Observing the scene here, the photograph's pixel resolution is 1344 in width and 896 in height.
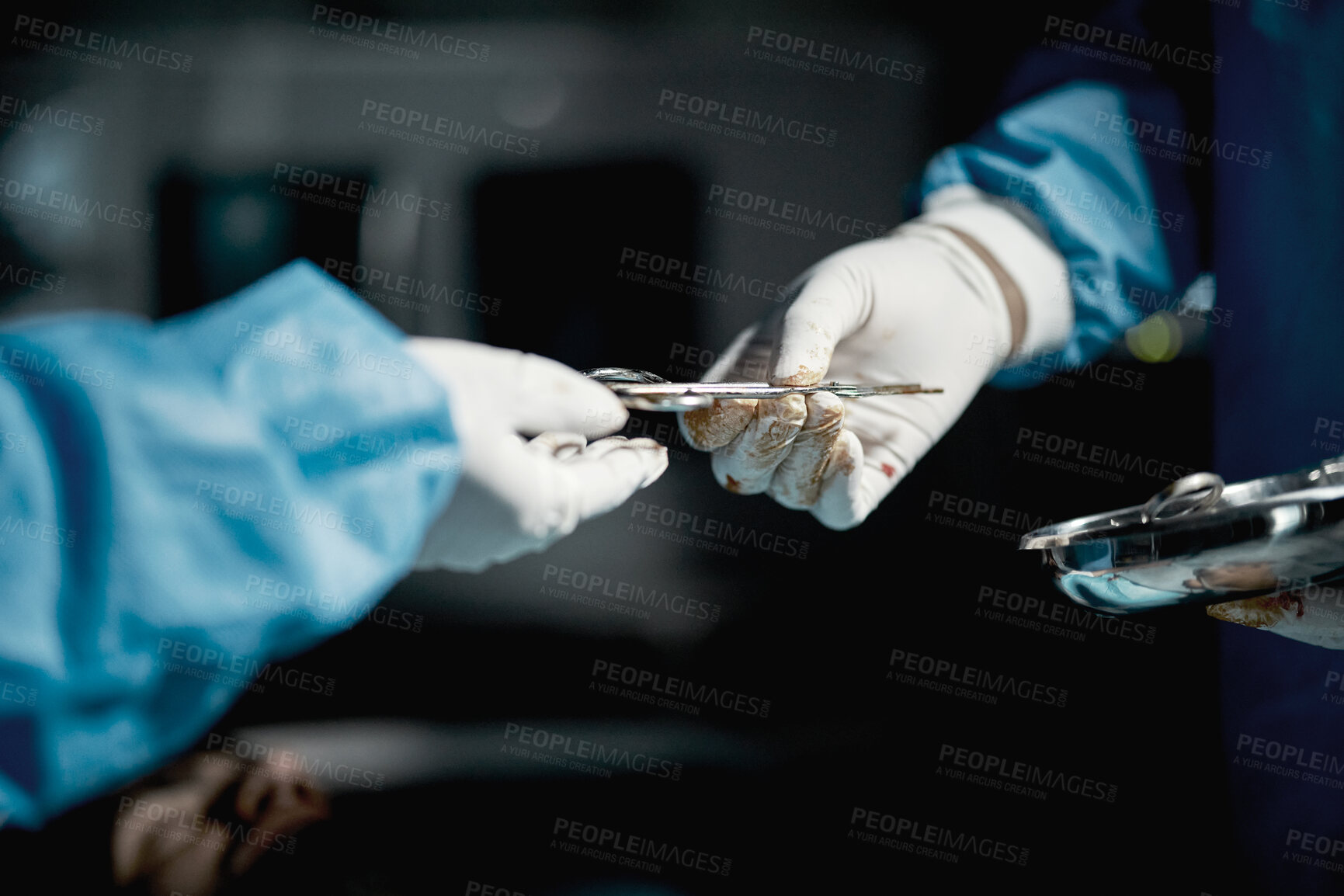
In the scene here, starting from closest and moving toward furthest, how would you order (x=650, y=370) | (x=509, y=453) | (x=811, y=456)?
1. (x=509, y=453)
2. (x=811, y=456)
3. (x=650, y=370)

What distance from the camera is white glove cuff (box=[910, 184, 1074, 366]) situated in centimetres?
96

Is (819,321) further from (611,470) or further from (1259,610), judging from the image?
(1259,610)

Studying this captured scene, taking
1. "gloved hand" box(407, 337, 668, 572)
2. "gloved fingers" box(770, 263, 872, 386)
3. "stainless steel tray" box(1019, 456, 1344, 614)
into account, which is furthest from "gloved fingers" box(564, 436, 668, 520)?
"stainless steel tray" box(1019, 456, 1344, 614)

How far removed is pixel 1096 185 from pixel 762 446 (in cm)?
63

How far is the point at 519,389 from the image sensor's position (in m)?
0.52

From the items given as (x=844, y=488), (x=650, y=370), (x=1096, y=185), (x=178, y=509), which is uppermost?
(x=1096, y=185)

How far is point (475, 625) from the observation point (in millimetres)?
1114

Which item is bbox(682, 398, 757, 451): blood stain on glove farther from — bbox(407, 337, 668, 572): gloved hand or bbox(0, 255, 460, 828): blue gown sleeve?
bbox(0, 255, 460, 828): blue gown sleeve

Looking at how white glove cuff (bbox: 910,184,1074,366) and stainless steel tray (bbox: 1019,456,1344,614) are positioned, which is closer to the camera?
stainless steel tray (bbox: 1019,456,1344,614)

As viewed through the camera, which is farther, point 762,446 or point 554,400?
point 762,446

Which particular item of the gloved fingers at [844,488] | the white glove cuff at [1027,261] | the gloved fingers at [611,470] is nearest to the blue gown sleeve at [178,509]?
the gloved fingers at [611,470]

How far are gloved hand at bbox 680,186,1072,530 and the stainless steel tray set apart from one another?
0.73 feet

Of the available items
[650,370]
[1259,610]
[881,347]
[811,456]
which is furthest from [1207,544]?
[650,370]

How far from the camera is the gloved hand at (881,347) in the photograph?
0.69 m
